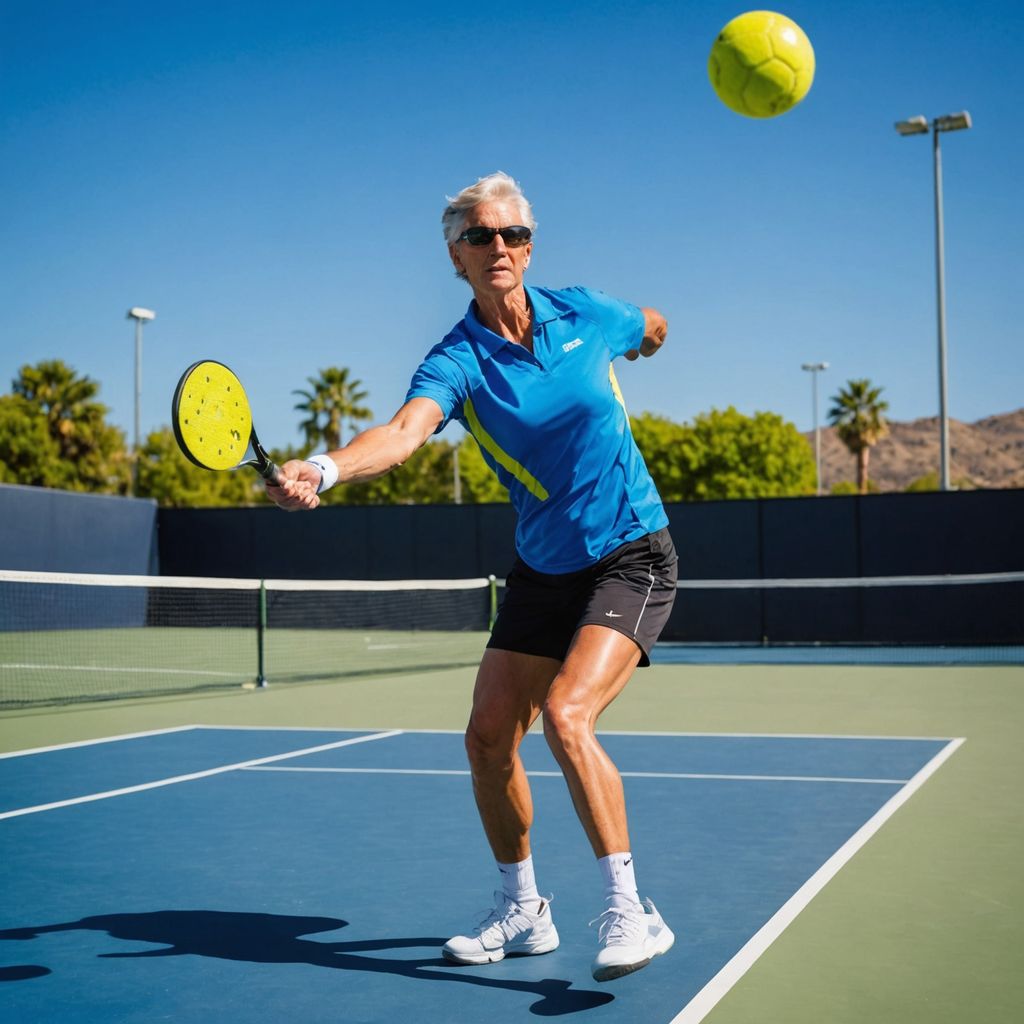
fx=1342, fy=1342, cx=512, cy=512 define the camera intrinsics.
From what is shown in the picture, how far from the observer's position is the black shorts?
3664 mm

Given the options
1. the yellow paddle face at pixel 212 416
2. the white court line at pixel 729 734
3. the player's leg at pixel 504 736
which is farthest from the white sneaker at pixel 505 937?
the white court line at pixel 729 734

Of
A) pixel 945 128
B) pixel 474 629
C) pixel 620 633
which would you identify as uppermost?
pixel 945 128

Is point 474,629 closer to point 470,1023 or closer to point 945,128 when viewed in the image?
point 945,128

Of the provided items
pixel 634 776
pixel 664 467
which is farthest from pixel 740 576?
pixel 664 467

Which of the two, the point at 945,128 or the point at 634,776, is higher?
the point at 945,128

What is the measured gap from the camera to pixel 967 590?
18.3 metres

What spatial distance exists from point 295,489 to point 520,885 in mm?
1484

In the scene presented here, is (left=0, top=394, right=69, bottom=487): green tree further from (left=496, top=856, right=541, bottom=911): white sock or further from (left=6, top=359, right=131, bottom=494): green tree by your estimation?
(left=496, top=856, right=541, bottom=911): white sock

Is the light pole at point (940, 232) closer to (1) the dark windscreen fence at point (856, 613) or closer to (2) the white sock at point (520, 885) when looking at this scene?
(1) the dark windscreen fence at point (856, 613)

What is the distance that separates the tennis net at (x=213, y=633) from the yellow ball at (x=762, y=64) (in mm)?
6470

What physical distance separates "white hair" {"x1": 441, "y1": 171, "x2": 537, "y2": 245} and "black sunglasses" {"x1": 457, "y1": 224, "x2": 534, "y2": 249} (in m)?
0.04

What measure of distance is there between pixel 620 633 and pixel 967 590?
624 inches

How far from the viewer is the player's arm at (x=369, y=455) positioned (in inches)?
116

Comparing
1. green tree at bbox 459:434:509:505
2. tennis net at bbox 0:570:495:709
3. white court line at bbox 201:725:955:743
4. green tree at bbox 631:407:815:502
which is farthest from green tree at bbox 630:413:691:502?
white court line at bbox 201:725:955:743
